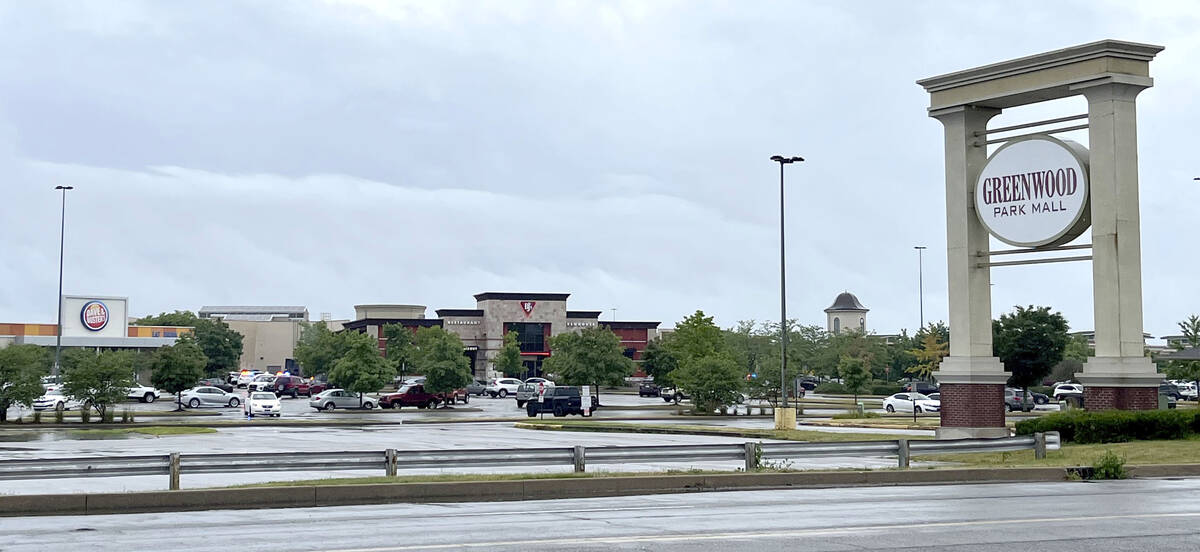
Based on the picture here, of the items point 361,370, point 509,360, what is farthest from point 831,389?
point 361,370

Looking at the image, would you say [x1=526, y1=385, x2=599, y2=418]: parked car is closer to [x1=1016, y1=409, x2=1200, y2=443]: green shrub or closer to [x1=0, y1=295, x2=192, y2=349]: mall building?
[x1=1016, y1=409, x2=1200, y2=443]: green shrub

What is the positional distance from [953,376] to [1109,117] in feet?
26.2

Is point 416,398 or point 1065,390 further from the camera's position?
point 1065,390

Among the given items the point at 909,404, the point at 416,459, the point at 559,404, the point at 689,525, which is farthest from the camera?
the point at 909,404

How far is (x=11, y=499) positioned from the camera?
17.4 metres

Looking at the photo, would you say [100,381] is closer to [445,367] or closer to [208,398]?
[445,367]

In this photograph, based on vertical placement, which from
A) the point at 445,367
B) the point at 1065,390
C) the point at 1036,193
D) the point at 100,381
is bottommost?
the point at 1065,390

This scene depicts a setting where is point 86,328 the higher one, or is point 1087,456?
point 86,328

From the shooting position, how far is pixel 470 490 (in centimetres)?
1977

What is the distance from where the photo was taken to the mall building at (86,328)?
102125 mm

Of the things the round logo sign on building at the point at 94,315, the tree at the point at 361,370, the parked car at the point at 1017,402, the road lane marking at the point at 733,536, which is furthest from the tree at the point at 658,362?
the road lane marking at the point at 733,536

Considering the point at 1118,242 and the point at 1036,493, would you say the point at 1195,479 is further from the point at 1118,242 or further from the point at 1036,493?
the point at 1118,242

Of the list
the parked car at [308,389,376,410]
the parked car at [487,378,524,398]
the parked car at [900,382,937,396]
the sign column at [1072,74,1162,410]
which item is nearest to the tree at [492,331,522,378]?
the parked car at [487,378,524,398]

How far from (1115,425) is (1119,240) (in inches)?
192
